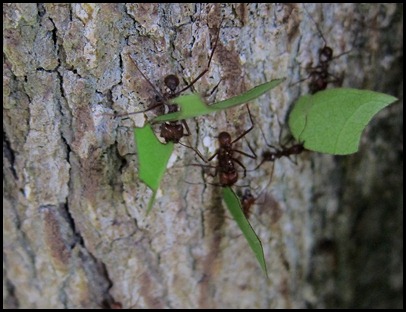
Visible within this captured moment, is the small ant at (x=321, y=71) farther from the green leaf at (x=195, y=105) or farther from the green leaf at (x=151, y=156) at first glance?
the green leaf at (x=151, y=156)

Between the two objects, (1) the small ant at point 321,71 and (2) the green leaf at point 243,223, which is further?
(1) the small ant at point 321,71

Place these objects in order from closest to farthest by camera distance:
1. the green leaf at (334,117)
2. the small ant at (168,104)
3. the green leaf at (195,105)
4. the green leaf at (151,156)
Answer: the green leaf at (195,105) → the green leaf at (151,156) → the small ant at (168,104) → the green leaf at (334,117)

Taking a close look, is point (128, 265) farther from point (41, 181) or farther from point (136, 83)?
point (136, 83)

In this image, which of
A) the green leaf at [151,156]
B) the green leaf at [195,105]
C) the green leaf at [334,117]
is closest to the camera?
the green leaf at [195,105]

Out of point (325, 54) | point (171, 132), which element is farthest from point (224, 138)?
point (325, 54)

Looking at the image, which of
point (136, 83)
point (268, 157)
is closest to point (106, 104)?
point (136, 83)

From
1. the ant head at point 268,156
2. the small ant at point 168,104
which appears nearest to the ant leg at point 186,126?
the small ant at point 168,104

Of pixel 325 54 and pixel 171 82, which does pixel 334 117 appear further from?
pixel 171 82
